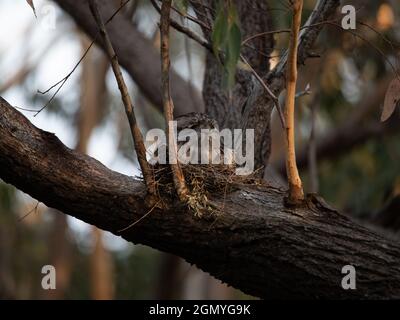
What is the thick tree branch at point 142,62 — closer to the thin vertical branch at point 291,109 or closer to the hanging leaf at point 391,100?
the hanging leaf at point 391,100

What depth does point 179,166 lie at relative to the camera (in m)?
3.70

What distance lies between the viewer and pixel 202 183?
3797mm

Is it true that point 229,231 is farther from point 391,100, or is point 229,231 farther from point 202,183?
point 391,100

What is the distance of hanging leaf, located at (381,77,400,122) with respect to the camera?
13.3 ft

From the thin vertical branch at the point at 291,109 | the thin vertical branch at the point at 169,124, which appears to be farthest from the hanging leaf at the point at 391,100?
the thin vertical branch at the point at 169,124

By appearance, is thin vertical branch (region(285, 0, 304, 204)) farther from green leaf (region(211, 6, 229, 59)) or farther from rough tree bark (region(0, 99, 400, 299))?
green leaf (region(211, 6, 229, 59))

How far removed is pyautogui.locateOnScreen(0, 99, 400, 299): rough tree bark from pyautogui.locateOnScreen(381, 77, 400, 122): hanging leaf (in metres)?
0.61

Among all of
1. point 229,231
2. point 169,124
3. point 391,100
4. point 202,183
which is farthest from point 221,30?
point 391,100

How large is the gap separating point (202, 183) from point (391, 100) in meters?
1.04

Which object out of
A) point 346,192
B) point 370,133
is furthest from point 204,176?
point 346,192

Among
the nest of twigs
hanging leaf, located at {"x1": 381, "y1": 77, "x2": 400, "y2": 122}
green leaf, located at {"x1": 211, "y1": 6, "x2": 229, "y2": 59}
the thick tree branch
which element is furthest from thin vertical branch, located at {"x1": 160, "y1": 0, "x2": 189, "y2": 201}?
the thick tree branch

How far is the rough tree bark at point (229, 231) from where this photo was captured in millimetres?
3654
